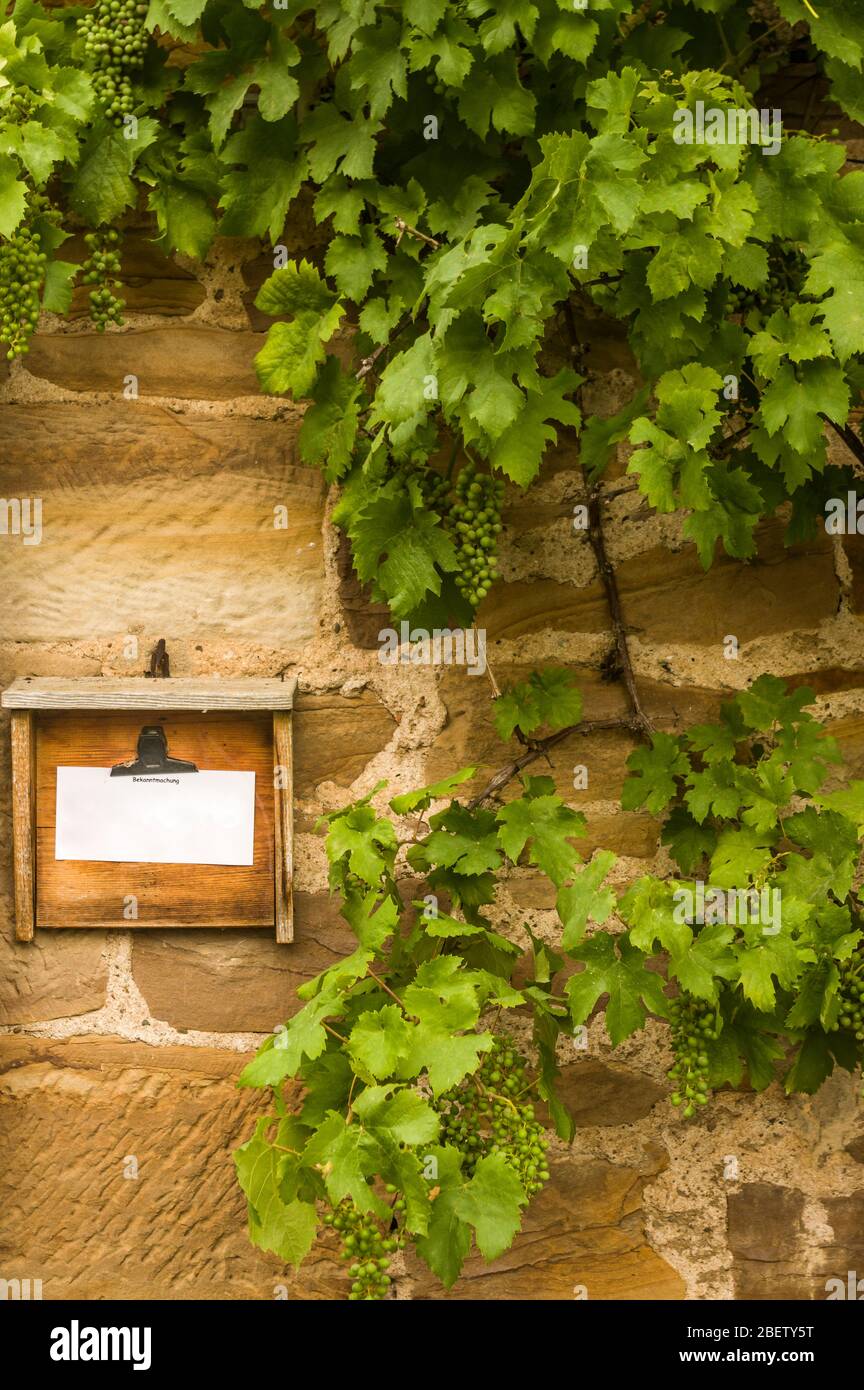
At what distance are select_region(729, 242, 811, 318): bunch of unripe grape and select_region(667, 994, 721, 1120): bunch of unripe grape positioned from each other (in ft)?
3.08

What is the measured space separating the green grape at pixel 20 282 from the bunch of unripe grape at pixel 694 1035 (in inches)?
50.8

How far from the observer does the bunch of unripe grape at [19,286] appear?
1.62m

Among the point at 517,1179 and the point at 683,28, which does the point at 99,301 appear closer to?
the point at 683,28

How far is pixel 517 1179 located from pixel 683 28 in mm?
1573

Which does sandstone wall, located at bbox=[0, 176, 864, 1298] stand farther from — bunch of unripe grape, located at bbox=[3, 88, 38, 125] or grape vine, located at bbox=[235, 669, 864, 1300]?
bunch of unripe grape, located at bbox=[3, 88, 38, 125]

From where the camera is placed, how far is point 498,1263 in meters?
1.92

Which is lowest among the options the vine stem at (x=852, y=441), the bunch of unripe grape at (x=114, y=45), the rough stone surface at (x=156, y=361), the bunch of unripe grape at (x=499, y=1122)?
the bunch of unripe grape at (x=499, y=1122)

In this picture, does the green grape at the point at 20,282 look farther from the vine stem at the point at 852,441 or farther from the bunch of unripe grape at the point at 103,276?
the vine stem at the point at 852,441

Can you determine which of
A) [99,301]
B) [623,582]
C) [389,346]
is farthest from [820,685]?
[99,301]

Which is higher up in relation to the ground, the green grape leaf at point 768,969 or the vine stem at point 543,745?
the vine stem at point 543,745

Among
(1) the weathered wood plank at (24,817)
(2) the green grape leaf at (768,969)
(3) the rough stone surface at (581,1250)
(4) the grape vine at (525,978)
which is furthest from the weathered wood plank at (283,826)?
(2) the green grape leaf at (768,969)

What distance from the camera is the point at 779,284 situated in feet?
5.22

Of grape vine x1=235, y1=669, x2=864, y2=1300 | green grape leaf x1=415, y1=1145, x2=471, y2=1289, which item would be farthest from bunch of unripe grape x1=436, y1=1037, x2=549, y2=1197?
green grape leaf x1=415, y1=1145, x2=471, y2=1289

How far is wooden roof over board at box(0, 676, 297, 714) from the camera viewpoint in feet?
5.86
